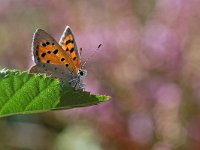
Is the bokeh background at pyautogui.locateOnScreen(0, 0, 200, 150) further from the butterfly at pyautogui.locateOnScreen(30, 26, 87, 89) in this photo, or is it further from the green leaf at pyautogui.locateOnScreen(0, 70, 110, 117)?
the green leaf at pyautogui.locateOnScreen(0, 70, 110, 117)

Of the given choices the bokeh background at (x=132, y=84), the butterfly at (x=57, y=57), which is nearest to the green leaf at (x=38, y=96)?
the butterfly at (x=57, y=57)

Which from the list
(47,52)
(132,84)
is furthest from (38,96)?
(132,84)

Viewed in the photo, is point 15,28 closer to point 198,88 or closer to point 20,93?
point 198,88

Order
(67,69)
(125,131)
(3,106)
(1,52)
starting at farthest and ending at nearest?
1. (1,52)
2. (125,131)
3. (67,69)
4. (3,106)

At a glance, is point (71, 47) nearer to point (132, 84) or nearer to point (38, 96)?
point (38, 96)

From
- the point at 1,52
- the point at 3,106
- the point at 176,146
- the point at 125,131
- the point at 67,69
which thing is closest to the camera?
the point at 3,106

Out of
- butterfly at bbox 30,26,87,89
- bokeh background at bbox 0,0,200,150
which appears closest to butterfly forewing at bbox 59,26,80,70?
butterfly at bbox 30,26,87,89

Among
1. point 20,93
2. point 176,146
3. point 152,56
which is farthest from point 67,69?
point 152,56

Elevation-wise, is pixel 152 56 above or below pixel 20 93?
above
